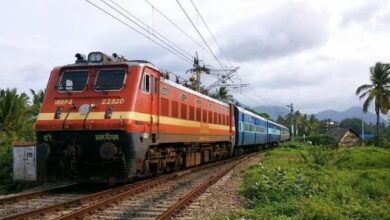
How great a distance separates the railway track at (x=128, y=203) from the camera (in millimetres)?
10125

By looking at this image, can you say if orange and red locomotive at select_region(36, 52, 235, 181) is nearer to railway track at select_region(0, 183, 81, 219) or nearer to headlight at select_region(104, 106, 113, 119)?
headlight at select_region(104, 106, 113, 119)

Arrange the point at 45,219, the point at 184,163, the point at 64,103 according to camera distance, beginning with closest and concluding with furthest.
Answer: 1. the point at 45,219
2. the point at 64,103
3. the point at 184,163

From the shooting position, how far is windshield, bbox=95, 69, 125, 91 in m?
14.8

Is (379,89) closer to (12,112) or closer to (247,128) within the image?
(247,128)

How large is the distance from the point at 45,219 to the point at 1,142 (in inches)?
487

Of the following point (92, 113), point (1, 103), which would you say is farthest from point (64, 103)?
point (1, 103)

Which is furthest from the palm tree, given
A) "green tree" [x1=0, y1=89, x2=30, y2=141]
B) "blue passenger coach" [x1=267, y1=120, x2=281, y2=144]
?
"green tree" [x1=0, y1=89, x2=30, y2=141]

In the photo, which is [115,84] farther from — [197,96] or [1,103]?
[1,103]

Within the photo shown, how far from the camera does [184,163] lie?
20.8 meters

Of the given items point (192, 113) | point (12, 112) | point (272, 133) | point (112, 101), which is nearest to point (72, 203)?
point (112, 101)

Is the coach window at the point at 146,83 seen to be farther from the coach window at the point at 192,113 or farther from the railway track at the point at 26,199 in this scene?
the coach window at the point at 192,113

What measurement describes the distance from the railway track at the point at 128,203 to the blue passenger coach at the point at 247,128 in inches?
704

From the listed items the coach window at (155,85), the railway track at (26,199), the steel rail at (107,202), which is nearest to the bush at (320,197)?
the steel rail at (107,202)

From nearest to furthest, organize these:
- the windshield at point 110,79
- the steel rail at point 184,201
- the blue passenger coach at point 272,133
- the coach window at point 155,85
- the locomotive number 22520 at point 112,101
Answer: the steel rail at point 184,201 < the locomotive number 22520 at point 112,101 < the windshield at point 110,79 < the coach window at point 155,85 < the blue passenger coach at point 272,133
